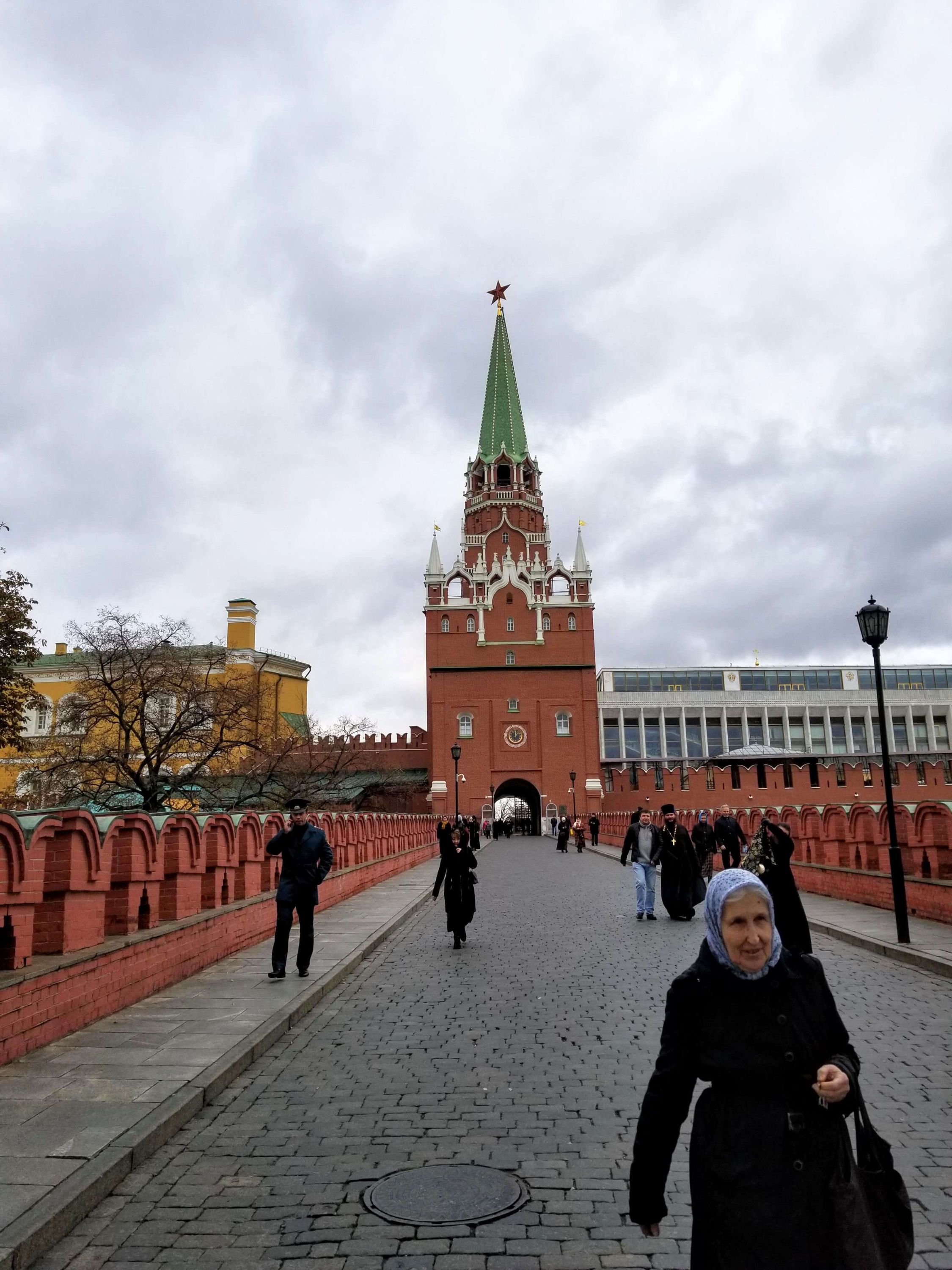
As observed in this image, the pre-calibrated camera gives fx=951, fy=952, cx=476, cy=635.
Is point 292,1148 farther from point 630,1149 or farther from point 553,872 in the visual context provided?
point 553,872

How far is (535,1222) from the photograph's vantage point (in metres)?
3.68

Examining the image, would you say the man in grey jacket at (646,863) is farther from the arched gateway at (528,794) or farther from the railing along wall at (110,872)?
the arched gateway at (528,794)

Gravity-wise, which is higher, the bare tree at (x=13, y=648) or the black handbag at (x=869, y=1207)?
the bare tree at (x=13, y=648)

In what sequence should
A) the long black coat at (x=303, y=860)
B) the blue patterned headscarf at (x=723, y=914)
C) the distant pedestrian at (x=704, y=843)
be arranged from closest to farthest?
the blue patterned headscarf at (x=723, y=914), the long black coat at (x=303, y=860), the distant pedestrian at (x=704, y=843)

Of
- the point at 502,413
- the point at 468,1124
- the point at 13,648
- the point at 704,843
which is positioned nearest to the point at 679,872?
the point at 704,843

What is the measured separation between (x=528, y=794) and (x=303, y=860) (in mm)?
56659

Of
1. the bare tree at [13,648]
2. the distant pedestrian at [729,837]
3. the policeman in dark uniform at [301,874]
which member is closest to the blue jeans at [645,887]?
the distant pedestrian at [729,837]

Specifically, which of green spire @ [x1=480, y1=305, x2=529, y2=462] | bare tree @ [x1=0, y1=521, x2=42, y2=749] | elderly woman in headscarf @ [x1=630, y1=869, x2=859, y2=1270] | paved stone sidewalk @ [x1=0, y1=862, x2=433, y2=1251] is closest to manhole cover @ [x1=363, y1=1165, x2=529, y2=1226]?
paved stone sidewalk @ [x1=0, y1=862, x2=433, y2=1251]

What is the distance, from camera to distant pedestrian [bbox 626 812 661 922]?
Result: 13.8 m

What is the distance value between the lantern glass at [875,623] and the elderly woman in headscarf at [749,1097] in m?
10.00

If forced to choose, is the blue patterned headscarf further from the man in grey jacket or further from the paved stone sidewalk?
the man in grey jacket

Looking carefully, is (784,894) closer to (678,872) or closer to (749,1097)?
(749,1097)

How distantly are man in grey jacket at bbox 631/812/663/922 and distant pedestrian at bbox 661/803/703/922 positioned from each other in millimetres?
122

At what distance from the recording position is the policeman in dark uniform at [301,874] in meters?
8.79
